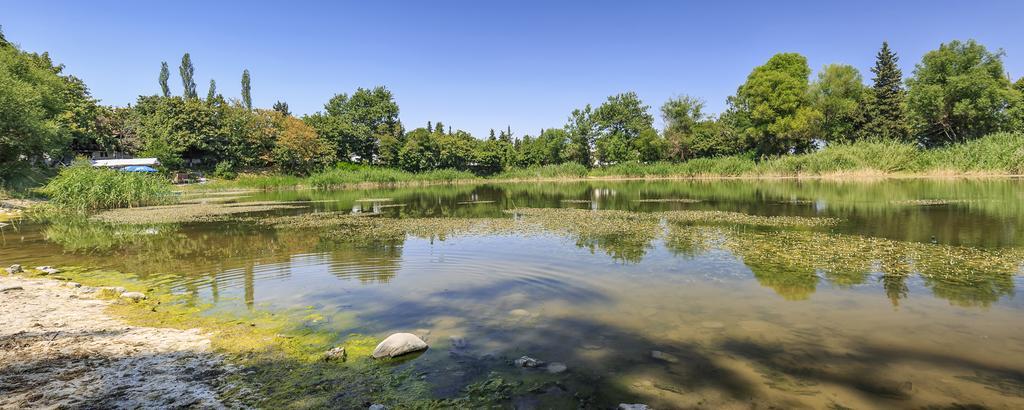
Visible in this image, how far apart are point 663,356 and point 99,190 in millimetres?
30841

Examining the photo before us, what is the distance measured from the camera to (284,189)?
A: 53.0 meters

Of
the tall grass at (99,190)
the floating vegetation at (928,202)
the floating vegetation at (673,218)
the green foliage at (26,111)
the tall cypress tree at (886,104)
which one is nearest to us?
the floating vegetation at (673,218)

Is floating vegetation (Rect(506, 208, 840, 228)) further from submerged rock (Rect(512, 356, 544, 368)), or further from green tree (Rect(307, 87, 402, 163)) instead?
green tree (Rect(307, 87, 402, 163))

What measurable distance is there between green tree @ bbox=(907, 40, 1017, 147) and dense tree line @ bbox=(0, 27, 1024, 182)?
0.13m

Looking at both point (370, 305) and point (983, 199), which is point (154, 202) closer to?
point (370, 305)

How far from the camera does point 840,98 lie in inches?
2175

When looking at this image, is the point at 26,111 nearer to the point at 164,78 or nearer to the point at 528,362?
the point at 528,362

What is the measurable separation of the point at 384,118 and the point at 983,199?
2750 inches

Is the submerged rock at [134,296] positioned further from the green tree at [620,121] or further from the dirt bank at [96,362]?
the green tree at [620,121]

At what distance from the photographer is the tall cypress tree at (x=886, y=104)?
51.4 m

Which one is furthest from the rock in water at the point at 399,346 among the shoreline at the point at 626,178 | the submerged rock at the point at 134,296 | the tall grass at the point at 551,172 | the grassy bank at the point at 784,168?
the tall grass at the point at 551,172

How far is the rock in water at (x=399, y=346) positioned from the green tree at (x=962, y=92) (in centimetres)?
5801

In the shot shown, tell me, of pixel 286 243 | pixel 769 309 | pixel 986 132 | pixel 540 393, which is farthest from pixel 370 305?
pixel 986 132

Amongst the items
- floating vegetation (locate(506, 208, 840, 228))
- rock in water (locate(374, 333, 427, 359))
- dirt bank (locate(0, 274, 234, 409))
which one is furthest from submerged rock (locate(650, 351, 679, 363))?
floating vegetation (locate(506, 208, 840, 228))
